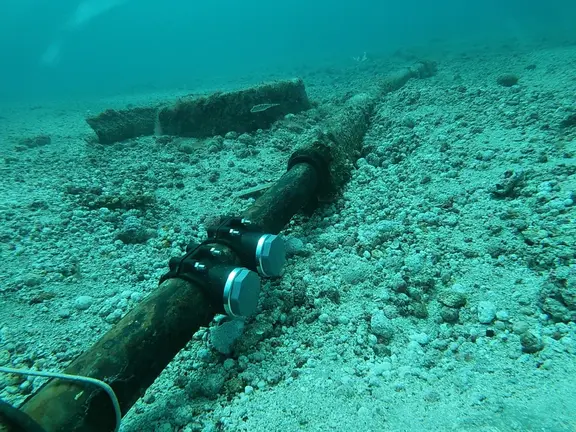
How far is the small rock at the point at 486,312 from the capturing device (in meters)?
2.12

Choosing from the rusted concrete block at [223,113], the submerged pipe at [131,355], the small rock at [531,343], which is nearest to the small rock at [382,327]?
the small rock at [531,343]

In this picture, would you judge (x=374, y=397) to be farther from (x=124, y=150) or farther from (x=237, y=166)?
(x=124, y=150)

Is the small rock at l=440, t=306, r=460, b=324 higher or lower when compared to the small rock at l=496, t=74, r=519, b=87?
lower

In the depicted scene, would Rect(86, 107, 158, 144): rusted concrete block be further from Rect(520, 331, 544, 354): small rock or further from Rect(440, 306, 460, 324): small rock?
Rect(520, 331, 544, 354): small rock

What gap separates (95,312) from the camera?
9.11 ft

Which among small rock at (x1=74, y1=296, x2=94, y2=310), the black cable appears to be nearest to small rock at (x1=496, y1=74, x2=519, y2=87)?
small rock at (x1=74, y1=296, x2=94, y2=310)

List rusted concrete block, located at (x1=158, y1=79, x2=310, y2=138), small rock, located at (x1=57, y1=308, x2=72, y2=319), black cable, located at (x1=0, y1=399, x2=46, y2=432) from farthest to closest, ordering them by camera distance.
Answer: rusted concrete block, located at (x1=158, y1=79, x2=310, y2=138) < small rock, located at (x1=57, y1=308, x2=72, y2=319) < black cable, located at (x1=0, y1=399, x2=46, y2=432)

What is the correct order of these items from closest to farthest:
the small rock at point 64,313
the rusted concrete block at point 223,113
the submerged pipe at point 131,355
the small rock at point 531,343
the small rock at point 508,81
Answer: the submerged pipe at point 131,355
the small rock at point 531,343
the small rock at point 64,313
the rusted concrete block at point 223,113
the small rock at point 508,81

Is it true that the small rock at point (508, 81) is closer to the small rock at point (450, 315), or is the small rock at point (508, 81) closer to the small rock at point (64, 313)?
the small rock at point (450, 315)

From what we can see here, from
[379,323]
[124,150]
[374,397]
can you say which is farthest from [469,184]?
[124,150]

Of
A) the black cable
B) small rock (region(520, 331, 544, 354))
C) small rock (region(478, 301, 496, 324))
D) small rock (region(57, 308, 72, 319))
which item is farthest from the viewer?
small rock (region(57, 308, 72, 319))

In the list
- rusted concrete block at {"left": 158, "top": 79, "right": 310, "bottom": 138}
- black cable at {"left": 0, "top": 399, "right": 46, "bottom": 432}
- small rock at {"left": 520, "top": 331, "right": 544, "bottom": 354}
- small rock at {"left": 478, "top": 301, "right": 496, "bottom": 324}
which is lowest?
small rock at {"left": 520, "top": 331, "right": 544, "bottom": 354}

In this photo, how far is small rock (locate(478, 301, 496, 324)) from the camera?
83.4 inches

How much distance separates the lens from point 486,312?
2.14 meters
